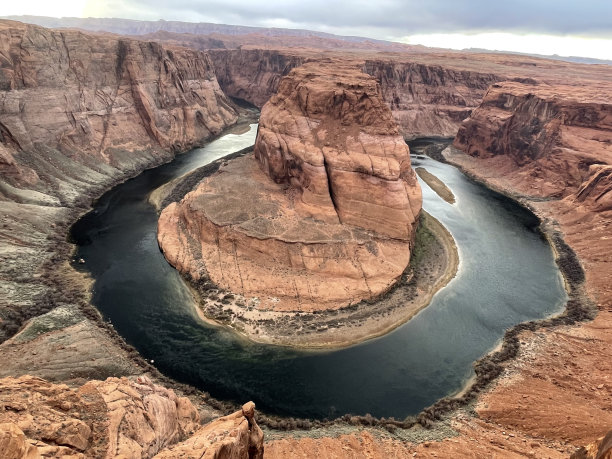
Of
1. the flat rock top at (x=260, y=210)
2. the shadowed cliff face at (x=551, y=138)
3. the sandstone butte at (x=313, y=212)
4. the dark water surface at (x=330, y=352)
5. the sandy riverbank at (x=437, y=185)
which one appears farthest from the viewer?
the sandy riverbank at (x=437, y=185)

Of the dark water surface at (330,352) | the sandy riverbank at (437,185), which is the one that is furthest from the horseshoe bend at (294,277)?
the sandy riverbank at (437,185)

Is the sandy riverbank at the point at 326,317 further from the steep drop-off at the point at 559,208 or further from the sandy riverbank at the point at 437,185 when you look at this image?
the sandy riverbank at the point at 437,185

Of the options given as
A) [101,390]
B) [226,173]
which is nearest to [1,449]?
[101,390]

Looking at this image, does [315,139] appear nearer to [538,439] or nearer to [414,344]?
[414,344]

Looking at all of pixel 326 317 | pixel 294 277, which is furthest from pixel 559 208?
pixel 294 277

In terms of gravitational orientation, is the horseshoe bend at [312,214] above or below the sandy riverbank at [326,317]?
above

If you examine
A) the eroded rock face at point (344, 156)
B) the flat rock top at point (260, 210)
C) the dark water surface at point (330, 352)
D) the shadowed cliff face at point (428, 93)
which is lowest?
the dark water surface at point (330, 352)
